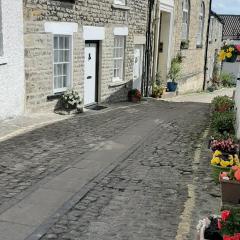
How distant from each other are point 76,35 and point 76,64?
93 centimetres

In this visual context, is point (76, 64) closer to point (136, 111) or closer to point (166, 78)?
point (136, 111)

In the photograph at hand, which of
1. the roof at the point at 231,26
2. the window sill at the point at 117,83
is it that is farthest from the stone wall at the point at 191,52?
the roof at the point at 231,26

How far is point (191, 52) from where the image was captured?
2712 centimetres

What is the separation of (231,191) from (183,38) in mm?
20607

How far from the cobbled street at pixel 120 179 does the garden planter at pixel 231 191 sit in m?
0.34

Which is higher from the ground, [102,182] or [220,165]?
[220,165]

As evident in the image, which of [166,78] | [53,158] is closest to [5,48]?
[53,158]

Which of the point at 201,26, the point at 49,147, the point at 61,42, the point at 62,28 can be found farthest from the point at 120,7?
the point at 201,26

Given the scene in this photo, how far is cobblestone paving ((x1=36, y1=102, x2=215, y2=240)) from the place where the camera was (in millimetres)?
5145

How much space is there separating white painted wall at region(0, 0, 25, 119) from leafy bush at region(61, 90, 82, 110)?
192cm

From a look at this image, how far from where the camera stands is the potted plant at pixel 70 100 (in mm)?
12852

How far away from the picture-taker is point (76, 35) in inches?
515

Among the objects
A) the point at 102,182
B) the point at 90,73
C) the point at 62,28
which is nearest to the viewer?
the point at 102,182

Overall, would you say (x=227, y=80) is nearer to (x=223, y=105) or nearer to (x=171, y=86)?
(x=171, y=86)
